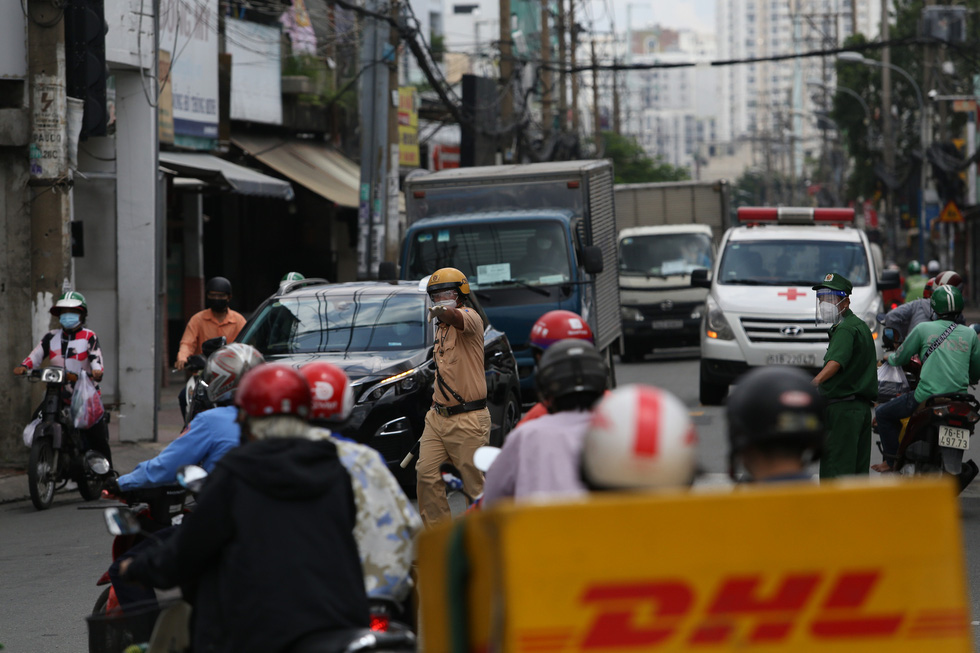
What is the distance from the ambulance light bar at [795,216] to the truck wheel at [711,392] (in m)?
3.34

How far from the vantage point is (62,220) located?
11.7 metres

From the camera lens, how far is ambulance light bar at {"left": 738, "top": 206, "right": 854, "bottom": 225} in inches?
726

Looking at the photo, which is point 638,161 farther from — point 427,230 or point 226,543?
point 226,543

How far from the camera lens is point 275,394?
3.65 meters

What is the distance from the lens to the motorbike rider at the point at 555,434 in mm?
3912

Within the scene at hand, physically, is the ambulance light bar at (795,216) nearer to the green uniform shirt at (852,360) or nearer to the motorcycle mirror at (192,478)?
the green uniform shirt at (852,360)

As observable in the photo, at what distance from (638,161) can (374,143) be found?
53072 mm

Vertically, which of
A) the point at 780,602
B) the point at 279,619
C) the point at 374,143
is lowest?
the point at 279,619

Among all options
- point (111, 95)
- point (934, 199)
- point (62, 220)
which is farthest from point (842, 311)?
point (934, 199)

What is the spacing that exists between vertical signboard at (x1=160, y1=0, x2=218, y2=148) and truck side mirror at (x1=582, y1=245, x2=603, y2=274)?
25.1ft

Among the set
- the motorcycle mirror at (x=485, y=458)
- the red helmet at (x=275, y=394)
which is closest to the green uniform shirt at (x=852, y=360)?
the motorcycle mirror at (x=485, y=458)

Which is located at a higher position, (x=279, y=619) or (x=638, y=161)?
(x=638, y=161)

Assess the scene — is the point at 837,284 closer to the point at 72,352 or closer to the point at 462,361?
the point at 462,361

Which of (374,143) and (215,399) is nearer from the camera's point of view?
(215,399)
